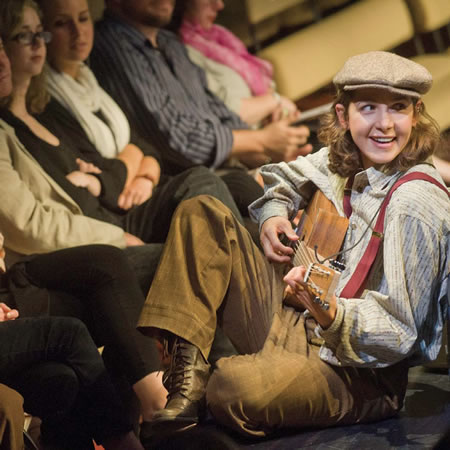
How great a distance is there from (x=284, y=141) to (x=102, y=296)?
155 cm

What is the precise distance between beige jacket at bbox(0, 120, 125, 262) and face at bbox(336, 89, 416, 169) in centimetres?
124

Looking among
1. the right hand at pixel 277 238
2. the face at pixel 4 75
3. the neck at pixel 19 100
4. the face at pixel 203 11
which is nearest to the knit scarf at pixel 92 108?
the neck at pixel 19 100

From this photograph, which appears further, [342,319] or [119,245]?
[119,245]

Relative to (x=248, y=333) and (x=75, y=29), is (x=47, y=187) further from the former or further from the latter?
(x=248, y=333)

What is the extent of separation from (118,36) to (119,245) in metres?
1.11

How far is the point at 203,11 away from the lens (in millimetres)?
4238

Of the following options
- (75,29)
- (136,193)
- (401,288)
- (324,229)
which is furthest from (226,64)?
(401,288)

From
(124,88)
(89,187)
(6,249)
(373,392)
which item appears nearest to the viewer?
(373,392)

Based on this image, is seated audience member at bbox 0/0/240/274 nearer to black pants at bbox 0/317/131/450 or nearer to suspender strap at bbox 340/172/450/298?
black pants at bbox 0/317/131/450

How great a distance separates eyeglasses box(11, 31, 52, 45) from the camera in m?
3.25

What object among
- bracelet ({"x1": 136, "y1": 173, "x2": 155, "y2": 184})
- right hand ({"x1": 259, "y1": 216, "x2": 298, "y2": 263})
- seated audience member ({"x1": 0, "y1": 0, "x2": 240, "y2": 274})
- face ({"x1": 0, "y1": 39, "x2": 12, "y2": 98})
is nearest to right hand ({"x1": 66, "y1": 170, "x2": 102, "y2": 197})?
seated audience member ({"x1": 0, "y1": 0, "x2": 240, "y2": 274})

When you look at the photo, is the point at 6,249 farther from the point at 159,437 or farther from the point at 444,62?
the point at 444,62

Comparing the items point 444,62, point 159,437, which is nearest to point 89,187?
point 159,437

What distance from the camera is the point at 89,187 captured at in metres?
3.39
